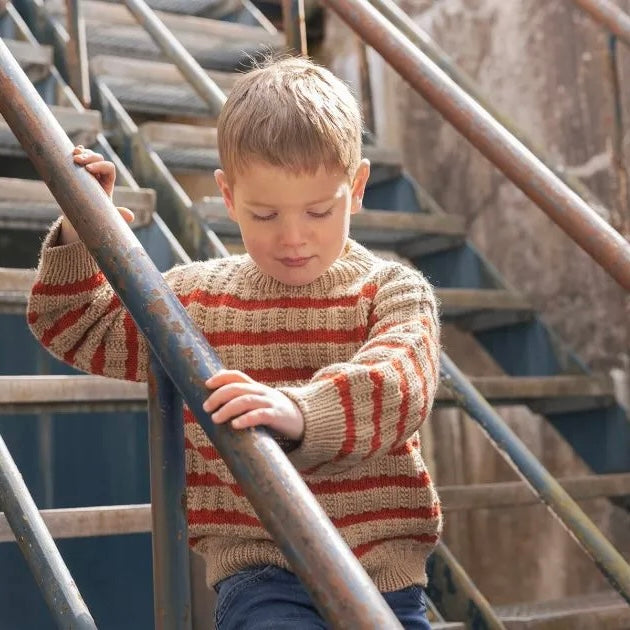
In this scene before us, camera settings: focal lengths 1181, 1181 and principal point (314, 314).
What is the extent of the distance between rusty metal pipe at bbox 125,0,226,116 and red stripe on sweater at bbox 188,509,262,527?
1379mm

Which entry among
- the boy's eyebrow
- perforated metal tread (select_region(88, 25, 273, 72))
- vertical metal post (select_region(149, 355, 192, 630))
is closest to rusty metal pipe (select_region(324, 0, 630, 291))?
the boy's eyebrow

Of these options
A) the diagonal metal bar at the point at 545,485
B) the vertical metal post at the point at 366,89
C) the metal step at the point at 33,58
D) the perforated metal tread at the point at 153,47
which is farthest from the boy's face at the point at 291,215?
the vertical metal post at the point at 366,89

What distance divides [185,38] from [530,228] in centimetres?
127

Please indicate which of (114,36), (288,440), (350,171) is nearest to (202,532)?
(288,440)

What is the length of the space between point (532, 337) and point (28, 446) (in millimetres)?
1567

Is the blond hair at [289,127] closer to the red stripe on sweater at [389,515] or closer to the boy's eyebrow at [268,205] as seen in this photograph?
the boy's eyebrow at [268,205]

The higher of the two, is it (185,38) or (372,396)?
(185,38)

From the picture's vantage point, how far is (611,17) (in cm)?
280

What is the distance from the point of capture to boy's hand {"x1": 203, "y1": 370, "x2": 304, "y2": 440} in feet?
3.56

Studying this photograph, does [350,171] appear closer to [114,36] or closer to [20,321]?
[20,321]

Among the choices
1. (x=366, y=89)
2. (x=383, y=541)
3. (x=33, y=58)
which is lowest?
(x=383, y=541)

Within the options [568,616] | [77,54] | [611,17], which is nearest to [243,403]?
[568,616]

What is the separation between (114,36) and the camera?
375 centimetres

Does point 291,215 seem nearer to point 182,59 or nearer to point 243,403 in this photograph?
point 243,403
